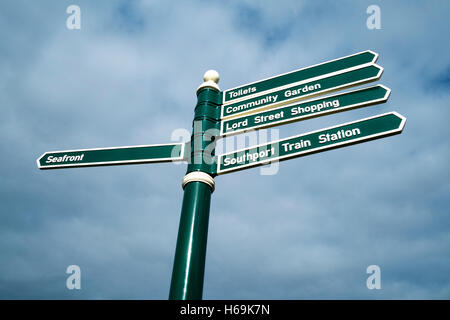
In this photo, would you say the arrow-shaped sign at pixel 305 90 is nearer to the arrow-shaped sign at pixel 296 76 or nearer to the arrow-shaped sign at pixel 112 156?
the arrow-shaped sign at pixel 296 76

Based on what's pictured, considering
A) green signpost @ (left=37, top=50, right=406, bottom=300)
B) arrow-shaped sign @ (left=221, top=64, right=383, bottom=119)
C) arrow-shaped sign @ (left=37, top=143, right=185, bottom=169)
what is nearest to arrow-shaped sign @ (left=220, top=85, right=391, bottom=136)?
green signpost @ (left=37, top=50, right=406, bottom=300)

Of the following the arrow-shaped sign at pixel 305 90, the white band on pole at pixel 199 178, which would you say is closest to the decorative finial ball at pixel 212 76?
the arrow-shaped sign at pixel 305 90

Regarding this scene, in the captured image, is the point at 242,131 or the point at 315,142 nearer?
the point at 315,142

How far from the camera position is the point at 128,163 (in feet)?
13.7

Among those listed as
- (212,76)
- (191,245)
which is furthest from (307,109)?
(191,245)

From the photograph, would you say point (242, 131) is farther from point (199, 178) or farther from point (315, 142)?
point (315, 142)

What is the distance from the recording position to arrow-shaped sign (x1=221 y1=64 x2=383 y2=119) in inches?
150

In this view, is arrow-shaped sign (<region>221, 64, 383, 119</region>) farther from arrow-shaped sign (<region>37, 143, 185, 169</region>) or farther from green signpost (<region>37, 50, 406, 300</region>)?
arrow-shaped sign (<region>37, 143, 185, 169</region>)

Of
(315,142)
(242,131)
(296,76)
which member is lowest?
(315,142)

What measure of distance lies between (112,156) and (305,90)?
2.52 metres

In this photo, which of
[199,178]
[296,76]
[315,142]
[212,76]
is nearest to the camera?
[315,142]

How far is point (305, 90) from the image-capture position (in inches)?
159
